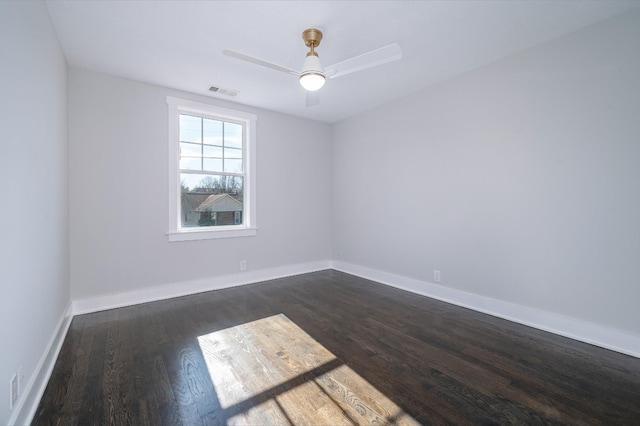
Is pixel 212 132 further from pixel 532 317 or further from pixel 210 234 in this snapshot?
pixel 532 317

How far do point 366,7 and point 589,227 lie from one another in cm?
262

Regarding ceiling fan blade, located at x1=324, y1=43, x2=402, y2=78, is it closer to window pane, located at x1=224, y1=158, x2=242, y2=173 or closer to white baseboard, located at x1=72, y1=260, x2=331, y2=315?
window pane, located at x1=224, y1=158, x2=242, y2=173

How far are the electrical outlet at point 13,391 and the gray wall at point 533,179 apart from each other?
12.2 feet

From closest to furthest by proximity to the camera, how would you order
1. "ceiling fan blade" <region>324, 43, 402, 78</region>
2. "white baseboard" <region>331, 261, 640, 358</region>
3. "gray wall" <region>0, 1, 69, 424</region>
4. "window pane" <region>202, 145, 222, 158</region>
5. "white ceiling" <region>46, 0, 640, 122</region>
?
"gray wall" <region>0, 1, 69, 424</region> < "ceiling fan blade" <region>324, 43, 402, 78</region> < "white ceiling" <region>46, 0, 640, 122</region> < "white baseboard" <region>331, 261, 640, 358</region> < "window pane" <region>202, 145, 222, 158</region>

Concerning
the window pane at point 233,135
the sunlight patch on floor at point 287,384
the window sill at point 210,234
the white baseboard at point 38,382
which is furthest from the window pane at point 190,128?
the sunlight patch on floor at point 287,384

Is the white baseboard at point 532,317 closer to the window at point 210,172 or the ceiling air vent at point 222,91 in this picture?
the window at point 210,172

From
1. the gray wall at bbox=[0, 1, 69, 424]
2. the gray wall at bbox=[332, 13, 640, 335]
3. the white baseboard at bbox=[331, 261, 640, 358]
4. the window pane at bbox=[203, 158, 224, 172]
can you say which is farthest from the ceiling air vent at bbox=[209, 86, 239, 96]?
the white baseboard at bbox=[331, 261, 640, 358]

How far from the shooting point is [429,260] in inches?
146

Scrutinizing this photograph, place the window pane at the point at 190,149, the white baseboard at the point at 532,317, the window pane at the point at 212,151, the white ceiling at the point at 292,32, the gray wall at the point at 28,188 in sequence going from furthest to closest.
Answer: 1. the window pane at the point at 212,151
2. the window pane at the point at 190,149
3. the white baseboard at the point at 532,317
4. the white ceiling at the point at 292,32
5. the gray wall at the point at 28,188

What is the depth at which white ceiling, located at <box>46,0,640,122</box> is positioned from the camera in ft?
7.13

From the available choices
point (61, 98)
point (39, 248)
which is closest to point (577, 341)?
point (39, 248)

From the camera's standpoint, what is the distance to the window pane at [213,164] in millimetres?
4020

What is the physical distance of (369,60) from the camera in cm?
223

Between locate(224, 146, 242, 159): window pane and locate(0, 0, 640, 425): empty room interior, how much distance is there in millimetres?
71
